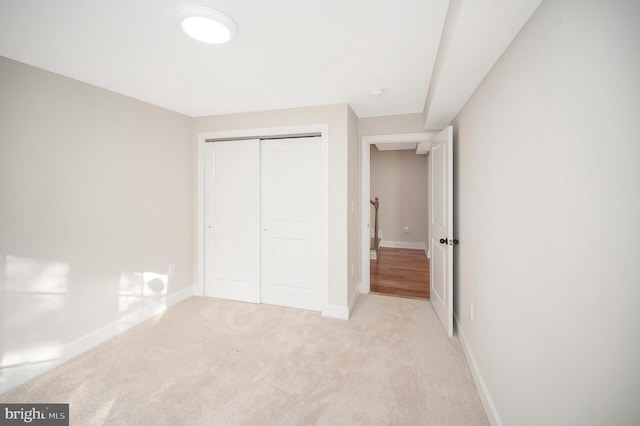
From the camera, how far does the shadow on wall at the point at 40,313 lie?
1.85 meters

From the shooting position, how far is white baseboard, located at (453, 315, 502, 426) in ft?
4.92

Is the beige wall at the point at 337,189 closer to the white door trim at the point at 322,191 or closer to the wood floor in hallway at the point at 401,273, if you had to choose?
the white door trim at the point at 322,191

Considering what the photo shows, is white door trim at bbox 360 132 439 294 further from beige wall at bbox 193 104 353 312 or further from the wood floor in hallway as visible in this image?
beige wall at bbox 193 104 353 312

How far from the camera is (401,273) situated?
4469 millimetres

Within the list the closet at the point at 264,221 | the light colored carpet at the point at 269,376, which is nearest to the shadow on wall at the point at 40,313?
the light colored carpet at the point at 269,376

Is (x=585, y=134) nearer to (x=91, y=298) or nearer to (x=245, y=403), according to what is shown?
(x=245, y=403)

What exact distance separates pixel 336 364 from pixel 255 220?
1849 mm

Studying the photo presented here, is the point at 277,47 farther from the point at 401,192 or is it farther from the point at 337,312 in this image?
the point at 401,192

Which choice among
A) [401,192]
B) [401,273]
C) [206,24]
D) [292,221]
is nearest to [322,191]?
[292,221]

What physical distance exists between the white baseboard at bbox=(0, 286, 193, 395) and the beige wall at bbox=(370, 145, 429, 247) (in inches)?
189

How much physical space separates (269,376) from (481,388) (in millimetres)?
1454

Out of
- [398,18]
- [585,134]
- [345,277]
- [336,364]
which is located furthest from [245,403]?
[398,18]

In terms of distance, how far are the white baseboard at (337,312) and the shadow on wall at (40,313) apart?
2.10 m

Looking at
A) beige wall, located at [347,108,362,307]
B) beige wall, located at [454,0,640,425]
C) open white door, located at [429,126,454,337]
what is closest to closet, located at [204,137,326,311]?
beige wall, located at [347,108,362,307]
